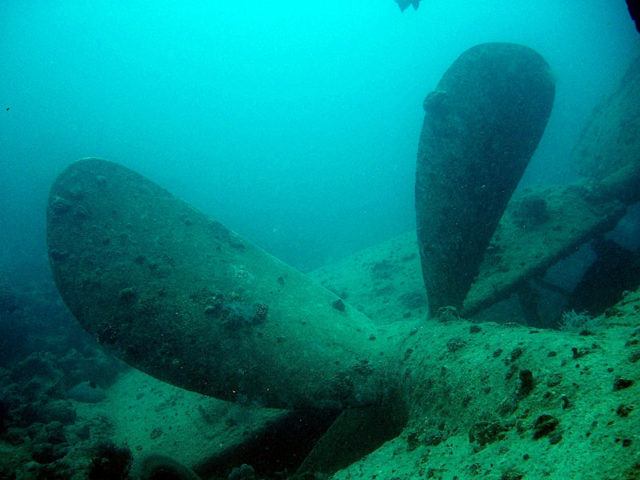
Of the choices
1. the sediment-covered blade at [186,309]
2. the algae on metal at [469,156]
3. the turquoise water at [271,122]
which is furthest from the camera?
the turquoise water at [271,122]

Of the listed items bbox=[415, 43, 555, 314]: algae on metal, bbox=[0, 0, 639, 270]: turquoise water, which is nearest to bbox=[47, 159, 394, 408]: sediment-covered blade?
bbox=[415, 43, 555, 314]: algae on metal

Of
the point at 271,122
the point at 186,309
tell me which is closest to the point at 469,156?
the point at 186,309

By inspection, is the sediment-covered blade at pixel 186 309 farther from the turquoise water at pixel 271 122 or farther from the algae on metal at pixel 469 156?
the turquoise water at pixel 271 122

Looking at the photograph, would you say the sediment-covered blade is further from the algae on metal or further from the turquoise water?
the turquoise water

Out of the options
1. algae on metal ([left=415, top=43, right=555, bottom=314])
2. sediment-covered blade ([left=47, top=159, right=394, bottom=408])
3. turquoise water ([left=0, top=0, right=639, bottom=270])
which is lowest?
sediment-covered blade ([left=47, top=159, right=394, bottom=408])

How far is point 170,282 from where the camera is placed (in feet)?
15.5

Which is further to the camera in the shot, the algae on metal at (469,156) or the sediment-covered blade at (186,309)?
the algae on metal at (469,156)

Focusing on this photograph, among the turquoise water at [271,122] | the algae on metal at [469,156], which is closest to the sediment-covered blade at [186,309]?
the algae on metal at [469,156]

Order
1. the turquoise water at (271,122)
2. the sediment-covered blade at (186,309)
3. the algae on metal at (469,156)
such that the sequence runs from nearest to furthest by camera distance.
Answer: the sediment-covered blade at (186,309), the algae on metal at (469,156), the turquoise water at (271,122)

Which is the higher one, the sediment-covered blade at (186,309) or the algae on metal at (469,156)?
the algae on metal at (469,156)

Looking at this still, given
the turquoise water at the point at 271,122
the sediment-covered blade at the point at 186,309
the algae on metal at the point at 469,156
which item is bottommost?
the sediment-covered blade at the point at 186,309

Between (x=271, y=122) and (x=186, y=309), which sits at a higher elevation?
(x=271, y=122)

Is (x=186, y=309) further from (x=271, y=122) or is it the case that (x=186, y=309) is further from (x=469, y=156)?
(x=271, y=122)

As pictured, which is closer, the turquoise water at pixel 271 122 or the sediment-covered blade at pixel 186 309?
the sediment-covered blade at pixel 186 309
